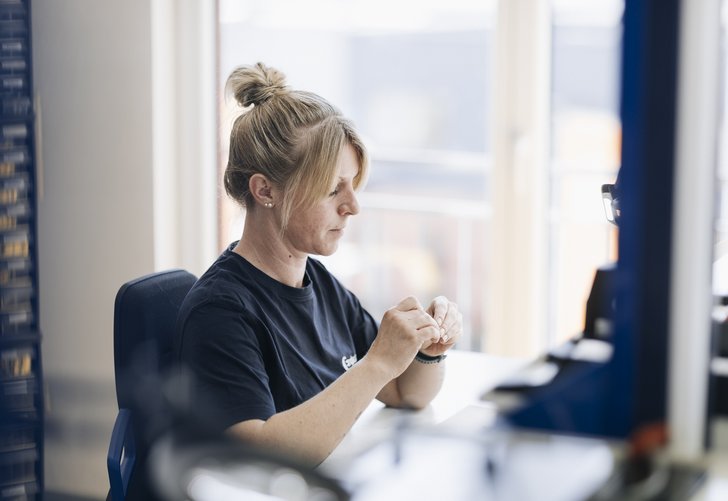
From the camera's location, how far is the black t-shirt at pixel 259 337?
1.36m

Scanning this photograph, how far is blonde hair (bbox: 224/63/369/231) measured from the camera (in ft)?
5.09

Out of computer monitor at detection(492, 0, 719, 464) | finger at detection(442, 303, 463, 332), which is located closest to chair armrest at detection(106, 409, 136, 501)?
finger at detection(442, 303, 463, 332)

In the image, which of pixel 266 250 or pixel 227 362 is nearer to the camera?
pixel 227 362

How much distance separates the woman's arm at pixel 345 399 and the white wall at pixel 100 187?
1.30 meters

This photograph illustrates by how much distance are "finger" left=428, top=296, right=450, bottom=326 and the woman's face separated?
0.66 ft

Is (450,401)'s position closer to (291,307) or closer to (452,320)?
(452,320)

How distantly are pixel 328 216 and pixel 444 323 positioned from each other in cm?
27

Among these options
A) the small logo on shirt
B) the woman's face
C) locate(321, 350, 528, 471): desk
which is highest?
the woman's face

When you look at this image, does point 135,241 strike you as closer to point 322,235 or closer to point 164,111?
point 164,111

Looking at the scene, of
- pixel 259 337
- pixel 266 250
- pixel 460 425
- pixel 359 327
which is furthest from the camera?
pixel 359 327

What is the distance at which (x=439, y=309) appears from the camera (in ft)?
5.46

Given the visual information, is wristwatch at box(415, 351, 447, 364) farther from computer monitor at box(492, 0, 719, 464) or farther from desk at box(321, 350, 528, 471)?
computer monitor at box(492, 0, 719, 464)

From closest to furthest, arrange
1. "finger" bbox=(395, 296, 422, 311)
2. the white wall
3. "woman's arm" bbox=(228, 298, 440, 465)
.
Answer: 1. "woman's arm" bbox=(228, 298, 440, 465)
2. "finger" bbox=(395, 296, 422, 311)
3. the white wall

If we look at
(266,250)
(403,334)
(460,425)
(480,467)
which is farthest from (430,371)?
(480,467)
